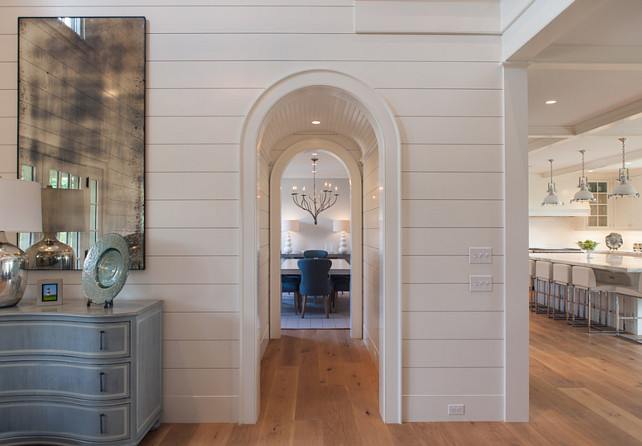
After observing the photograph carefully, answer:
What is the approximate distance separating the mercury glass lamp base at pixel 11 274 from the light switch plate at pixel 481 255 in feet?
9.21

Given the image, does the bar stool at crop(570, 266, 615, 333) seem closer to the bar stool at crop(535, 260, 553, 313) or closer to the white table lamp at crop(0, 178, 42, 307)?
the bar stool at crop(535, 260, 553, 313)

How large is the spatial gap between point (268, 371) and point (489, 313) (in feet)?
6.60

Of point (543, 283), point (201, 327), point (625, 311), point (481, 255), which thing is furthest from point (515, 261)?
point (543, 283)

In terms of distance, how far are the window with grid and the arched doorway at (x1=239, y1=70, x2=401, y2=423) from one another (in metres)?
8.80

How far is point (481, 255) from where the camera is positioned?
95.7 inches

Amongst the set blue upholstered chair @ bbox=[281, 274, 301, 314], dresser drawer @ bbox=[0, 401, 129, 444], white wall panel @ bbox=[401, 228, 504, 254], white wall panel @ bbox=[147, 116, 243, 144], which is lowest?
dresser drawer @ bbox=[0, 401, 129, 444]

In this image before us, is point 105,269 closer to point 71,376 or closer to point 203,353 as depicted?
point 71,376

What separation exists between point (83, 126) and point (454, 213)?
2.52 metres

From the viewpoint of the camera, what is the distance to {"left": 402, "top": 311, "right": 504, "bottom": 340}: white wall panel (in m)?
2.42

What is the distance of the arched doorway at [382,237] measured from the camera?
240 centimetres

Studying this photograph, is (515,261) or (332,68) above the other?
(332,68)

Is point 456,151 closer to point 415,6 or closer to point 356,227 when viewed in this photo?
point 415,6

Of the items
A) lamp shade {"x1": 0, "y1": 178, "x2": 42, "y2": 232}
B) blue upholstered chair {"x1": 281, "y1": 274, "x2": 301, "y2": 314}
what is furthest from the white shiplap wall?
lamp shade {"x1": 0, "y1": 178, "x2": 42, "y2": 232}

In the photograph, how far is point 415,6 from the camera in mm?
2449
